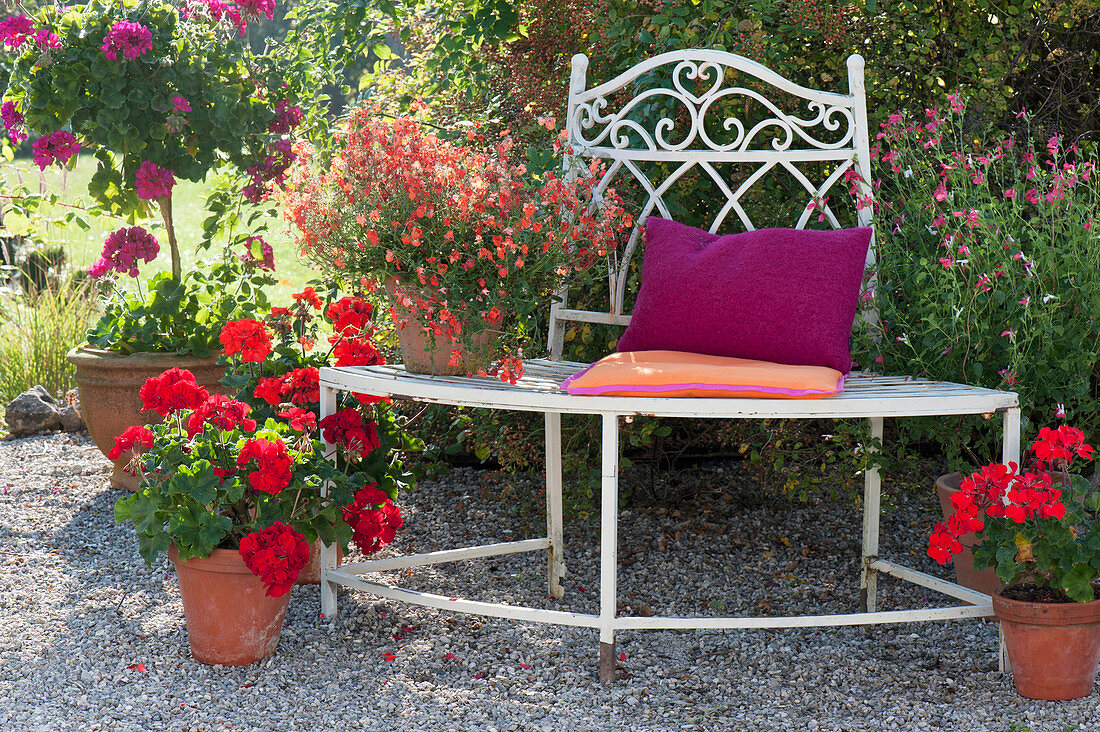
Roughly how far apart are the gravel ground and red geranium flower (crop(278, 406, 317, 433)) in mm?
481

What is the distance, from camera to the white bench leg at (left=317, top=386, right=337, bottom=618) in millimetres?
2285

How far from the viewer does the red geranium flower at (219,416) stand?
83.1 inches

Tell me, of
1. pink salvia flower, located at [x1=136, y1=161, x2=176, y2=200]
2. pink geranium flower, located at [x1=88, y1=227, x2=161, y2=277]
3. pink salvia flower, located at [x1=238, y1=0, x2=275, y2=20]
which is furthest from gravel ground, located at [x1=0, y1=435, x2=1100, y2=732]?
pink salvia flower, located at [x1=238, y1=0, x2=275, y2=20]

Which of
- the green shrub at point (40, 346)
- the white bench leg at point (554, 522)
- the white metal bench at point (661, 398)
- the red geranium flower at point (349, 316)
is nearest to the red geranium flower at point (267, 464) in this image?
the white metal bench at point (661, 398)

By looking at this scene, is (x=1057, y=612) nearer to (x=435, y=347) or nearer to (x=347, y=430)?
(x=435, y=347)

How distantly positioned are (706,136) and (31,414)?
2.99 metres

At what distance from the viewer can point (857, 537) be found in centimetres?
302

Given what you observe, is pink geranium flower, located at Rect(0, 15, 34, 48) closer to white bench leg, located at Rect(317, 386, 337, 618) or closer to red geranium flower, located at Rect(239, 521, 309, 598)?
white bench leg, located at Rect(317, 386, 337, 618)

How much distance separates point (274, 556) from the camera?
6.60 ft

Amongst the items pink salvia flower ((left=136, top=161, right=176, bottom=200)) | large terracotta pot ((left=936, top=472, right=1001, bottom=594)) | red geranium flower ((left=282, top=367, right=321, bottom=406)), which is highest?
pink salvia flower ((left=136, top=161, right=176, bottom=200))

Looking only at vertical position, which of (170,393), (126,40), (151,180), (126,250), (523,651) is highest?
(126,40)

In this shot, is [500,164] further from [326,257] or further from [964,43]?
[964,43]

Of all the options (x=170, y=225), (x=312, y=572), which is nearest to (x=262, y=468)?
(x=312, y=572)

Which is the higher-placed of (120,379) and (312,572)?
(120,379)
